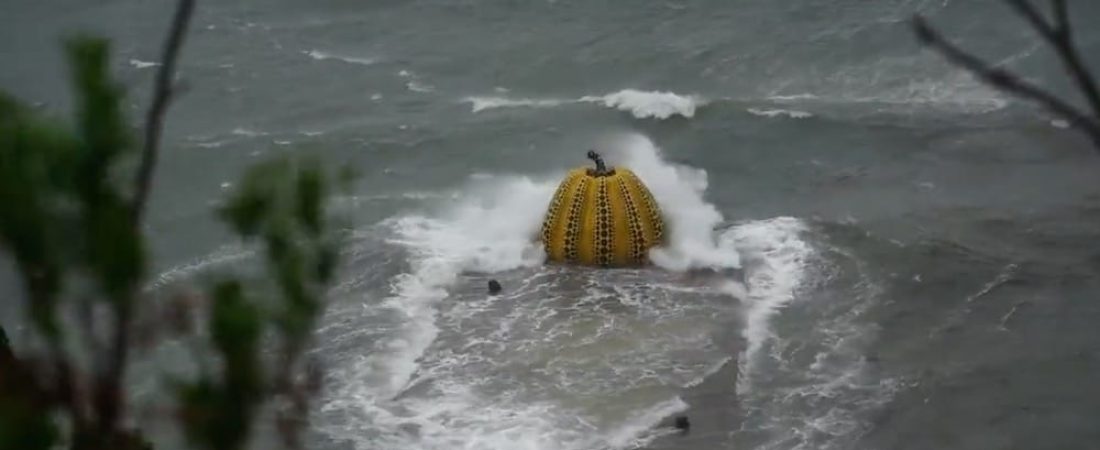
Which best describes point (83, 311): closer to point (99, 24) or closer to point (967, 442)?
point (967, 442)

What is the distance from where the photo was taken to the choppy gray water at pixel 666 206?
47.8 feet

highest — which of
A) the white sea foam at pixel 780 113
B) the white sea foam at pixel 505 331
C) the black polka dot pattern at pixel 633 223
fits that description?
the black polka dot pattern at pixel 633 223

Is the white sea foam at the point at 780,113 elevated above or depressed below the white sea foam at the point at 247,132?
above

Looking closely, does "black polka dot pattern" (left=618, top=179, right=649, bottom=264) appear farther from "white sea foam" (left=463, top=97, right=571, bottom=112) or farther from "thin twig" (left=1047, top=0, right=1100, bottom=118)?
"thin twig" (left=1047, top=0, right=1100, bottom=118)

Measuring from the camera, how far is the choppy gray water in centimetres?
1457

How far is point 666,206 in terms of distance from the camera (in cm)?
1947

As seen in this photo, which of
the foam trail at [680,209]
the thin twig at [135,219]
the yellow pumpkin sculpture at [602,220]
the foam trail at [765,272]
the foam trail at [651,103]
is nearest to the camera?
the thin twig at [135,219]

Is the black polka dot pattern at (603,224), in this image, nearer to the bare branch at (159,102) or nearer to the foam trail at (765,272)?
the foam trail at (765,272)

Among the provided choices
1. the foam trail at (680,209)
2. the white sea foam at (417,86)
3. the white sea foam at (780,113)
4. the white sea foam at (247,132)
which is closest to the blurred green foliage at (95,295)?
the foam trail at (680,209)

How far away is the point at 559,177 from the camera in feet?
68.8

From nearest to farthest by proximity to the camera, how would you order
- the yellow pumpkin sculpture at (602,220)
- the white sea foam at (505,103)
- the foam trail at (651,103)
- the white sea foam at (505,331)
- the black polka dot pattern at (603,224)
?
the white sea foam at (505,331) → the black polka dot pattern at (603,224) → the yellow pumpkin sculpture at (602,220) → the foam trail at (651,103) → the white sea foam at (505,103)

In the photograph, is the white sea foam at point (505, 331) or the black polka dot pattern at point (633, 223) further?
the black polka dot pattern at point (633, 223)

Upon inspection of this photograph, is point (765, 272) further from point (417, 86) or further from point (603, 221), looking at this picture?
point (417, 86)

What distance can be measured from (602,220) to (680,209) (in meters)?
2.15
